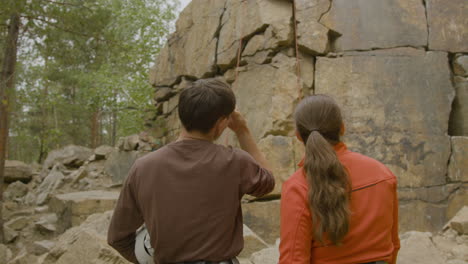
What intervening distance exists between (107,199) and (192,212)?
20.5 feet

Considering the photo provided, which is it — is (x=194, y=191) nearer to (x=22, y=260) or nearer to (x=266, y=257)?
(x=266, y=257)

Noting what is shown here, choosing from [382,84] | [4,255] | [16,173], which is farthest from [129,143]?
[382,84]

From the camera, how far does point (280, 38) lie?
15.9 ft

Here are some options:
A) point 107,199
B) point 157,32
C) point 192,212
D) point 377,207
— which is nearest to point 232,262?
point 192,212

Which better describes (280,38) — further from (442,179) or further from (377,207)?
(377,207)

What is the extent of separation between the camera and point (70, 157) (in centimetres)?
1172

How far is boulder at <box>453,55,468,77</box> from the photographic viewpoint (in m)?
4.75

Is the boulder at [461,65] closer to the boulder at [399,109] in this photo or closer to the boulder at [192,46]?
the boulder at [399,109]

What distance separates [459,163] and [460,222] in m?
0.79

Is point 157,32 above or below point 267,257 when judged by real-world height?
above

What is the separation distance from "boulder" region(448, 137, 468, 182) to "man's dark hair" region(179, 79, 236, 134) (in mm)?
3782

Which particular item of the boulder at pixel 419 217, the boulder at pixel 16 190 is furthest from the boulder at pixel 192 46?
the boulder at pixel 16 190

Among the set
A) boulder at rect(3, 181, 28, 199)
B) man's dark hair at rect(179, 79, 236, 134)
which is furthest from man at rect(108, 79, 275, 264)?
boulder at rect(3, 181, 28, 199)

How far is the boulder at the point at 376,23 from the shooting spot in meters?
4.74
